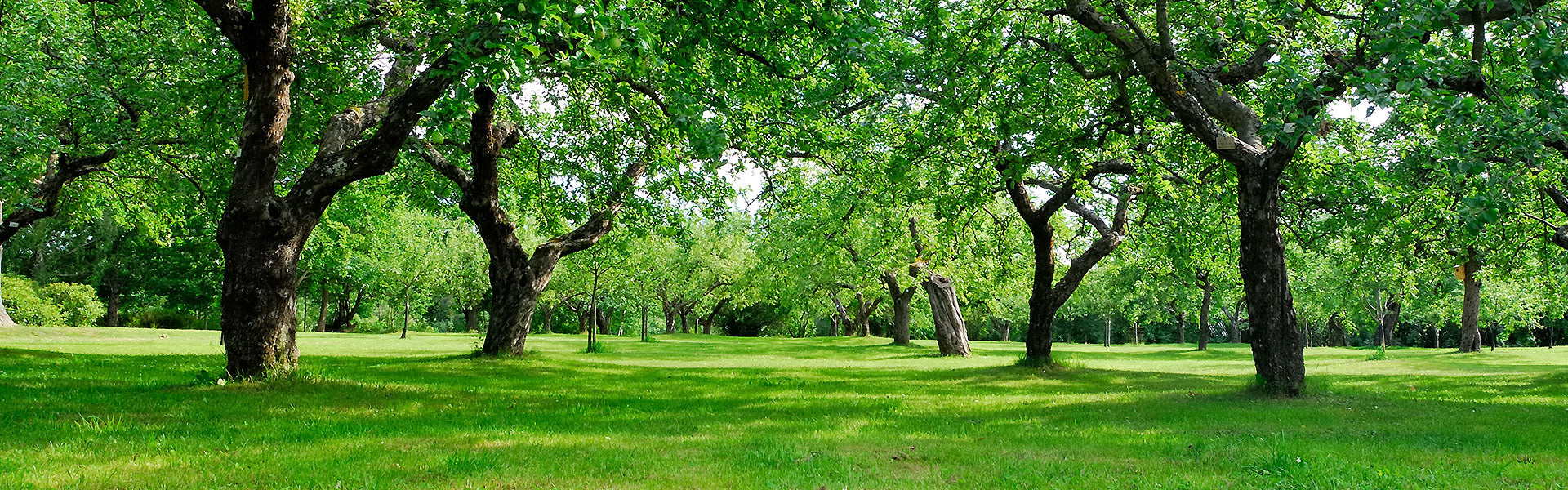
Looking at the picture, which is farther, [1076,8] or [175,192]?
[175,192]

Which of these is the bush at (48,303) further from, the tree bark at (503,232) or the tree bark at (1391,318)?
the tree bark at (1391,318)

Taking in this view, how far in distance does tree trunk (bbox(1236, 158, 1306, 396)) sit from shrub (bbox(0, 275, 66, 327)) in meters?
44.2

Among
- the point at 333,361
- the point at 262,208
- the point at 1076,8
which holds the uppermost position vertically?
the point at 1076,8

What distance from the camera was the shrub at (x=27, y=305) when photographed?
120 ft

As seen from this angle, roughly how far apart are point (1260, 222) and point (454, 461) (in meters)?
11.4

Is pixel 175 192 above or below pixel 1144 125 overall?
below

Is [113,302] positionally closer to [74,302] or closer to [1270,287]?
[74,302]

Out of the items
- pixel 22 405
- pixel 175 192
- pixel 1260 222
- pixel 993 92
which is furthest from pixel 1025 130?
pixel 175 192

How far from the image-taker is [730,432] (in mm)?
8258

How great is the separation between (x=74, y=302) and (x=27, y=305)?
232 inches

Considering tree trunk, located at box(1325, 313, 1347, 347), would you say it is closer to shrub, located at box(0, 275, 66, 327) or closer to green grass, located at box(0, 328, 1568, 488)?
green grass, located at box(0, 328, 1568, 488)

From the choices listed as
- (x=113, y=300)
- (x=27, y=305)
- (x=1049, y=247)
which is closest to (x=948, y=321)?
(x=1049, y=247)

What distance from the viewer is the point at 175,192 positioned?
757 inches

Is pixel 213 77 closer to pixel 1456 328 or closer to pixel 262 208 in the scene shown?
pixel 262 208
